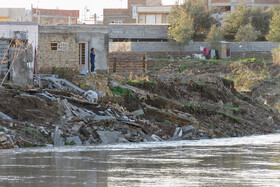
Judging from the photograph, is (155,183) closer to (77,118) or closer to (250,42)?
(77,118)

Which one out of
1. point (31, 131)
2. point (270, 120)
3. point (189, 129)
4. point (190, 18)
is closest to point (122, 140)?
point (31, 131)

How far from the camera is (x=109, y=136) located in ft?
70.3

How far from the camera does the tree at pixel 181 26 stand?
228 feet

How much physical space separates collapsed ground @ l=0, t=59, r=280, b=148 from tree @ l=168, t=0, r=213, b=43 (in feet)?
118

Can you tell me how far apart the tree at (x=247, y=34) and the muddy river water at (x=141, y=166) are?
53.6 m

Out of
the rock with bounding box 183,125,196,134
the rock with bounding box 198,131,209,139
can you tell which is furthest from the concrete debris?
the rock with bounding box 198,131,209,139

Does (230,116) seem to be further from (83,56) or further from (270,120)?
(83,56)

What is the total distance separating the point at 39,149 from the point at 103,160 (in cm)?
368

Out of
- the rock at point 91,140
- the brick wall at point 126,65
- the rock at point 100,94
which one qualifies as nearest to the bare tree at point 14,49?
the rock at point 100,94

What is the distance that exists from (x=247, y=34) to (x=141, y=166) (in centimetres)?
5997

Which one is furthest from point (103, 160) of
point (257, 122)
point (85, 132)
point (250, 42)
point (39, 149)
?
point (250, 42)

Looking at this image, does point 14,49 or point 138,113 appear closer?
point 138,113

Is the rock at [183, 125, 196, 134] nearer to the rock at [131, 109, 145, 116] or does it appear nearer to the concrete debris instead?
the rock at [131, 109, 145, 116]

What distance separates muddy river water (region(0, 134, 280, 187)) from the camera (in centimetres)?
1127
